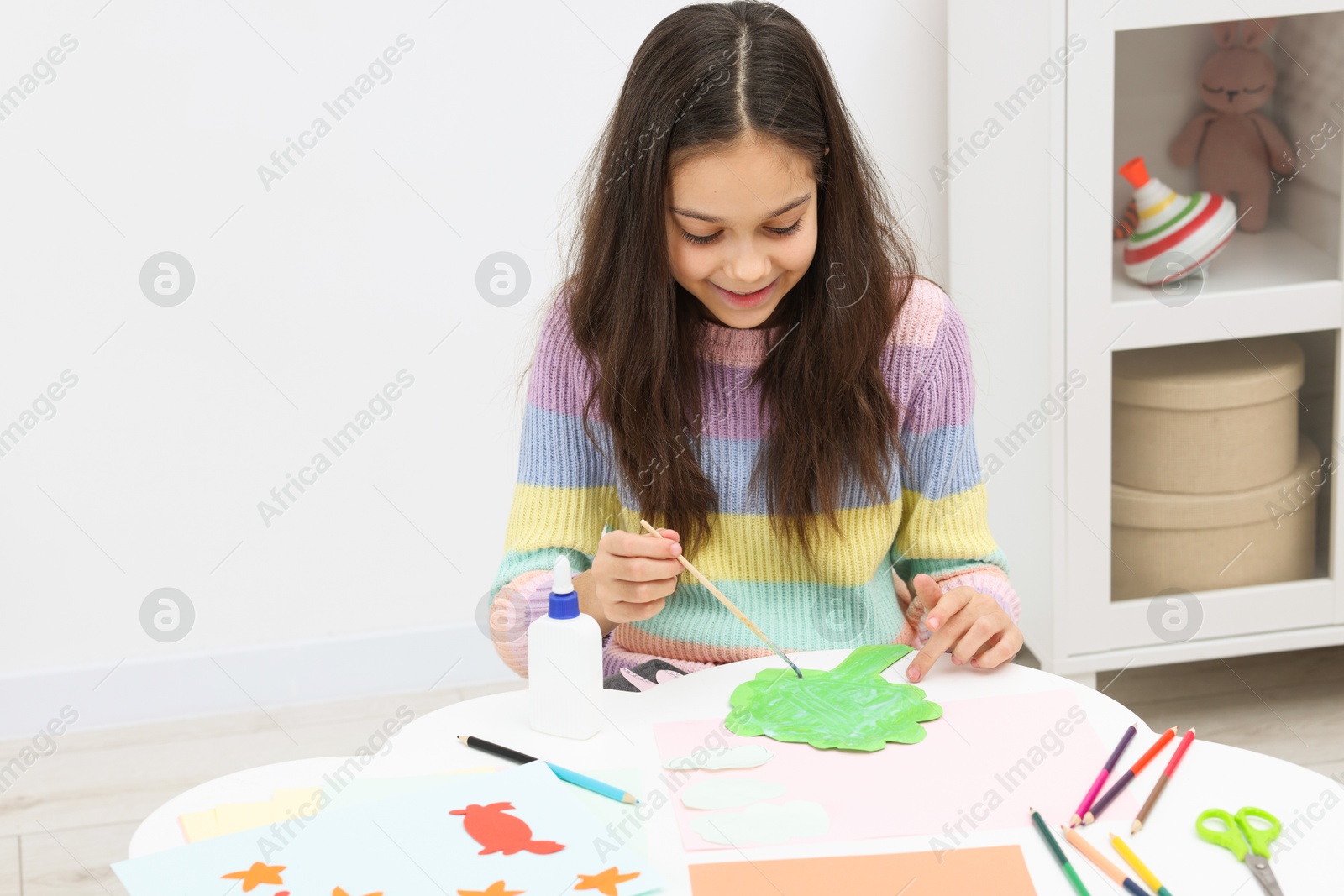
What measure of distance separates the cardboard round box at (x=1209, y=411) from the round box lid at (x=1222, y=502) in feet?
0.05

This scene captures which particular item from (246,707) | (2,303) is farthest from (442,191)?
(246,707)

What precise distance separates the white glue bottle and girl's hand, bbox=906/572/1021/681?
28 cm

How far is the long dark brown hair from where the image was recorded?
1.22 metres

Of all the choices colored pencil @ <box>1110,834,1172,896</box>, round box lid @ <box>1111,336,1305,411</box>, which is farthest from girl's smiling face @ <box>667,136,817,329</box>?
round box lid @ <box>1111,336,1305,411</box>

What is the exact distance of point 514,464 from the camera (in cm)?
238

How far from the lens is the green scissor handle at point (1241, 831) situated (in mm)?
871

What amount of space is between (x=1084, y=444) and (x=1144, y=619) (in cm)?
32

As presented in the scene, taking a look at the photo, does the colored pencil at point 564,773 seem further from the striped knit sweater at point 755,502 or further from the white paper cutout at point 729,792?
the striped knit sweater at point 755,502

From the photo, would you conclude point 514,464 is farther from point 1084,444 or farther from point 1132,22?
point 1132,22

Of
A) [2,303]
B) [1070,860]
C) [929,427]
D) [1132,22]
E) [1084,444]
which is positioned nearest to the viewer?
[1070,860]

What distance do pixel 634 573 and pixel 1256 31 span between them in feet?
4.65

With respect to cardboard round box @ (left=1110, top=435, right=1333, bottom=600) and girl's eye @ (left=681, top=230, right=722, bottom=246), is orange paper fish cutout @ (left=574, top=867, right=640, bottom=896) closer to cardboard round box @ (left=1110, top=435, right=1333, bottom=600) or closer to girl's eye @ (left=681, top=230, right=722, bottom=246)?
girl's eye @ (left=681, top=230, right=722, bottom=246)

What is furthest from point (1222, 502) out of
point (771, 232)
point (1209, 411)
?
point (771, 232)

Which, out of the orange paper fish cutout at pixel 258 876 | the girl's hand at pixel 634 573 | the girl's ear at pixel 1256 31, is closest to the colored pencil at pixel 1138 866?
the girl's hand at pixel 634 573
